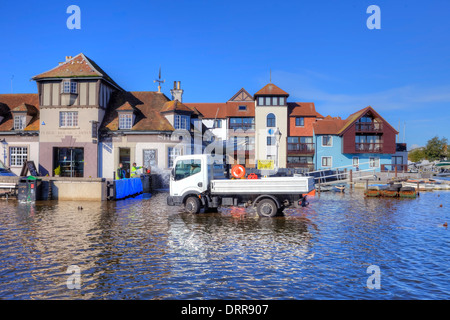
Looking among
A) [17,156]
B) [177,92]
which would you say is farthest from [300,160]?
[17,156]

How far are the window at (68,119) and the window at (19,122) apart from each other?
3.86m

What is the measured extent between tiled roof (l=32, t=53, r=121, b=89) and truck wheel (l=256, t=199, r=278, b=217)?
930 inches

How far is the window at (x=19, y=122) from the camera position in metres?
34.3

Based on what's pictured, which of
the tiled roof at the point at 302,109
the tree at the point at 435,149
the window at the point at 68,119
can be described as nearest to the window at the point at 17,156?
the window at the point at 68,119

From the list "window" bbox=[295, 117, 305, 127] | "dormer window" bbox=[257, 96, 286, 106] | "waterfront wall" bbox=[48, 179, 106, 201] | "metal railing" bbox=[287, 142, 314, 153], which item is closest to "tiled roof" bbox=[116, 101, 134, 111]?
"waterfront wall" bbox=[48, 179, 106, 201]

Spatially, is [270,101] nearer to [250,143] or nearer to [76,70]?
[250,143]

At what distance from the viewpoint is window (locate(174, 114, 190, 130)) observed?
34.2 m

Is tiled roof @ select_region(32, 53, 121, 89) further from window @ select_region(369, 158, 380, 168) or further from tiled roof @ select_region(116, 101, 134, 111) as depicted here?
window @ select_region(369, 158, 380, 168)

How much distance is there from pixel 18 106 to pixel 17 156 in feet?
16.2

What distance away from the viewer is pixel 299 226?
562 inches

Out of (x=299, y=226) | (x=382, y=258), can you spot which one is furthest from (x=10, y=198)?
(x=382, y=258)

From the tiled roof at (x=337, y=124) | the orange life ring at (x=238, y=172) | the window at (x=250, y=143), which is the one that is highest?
the tiled roof at (x=337, y=124)

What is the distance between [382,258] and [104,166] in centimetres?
2909
